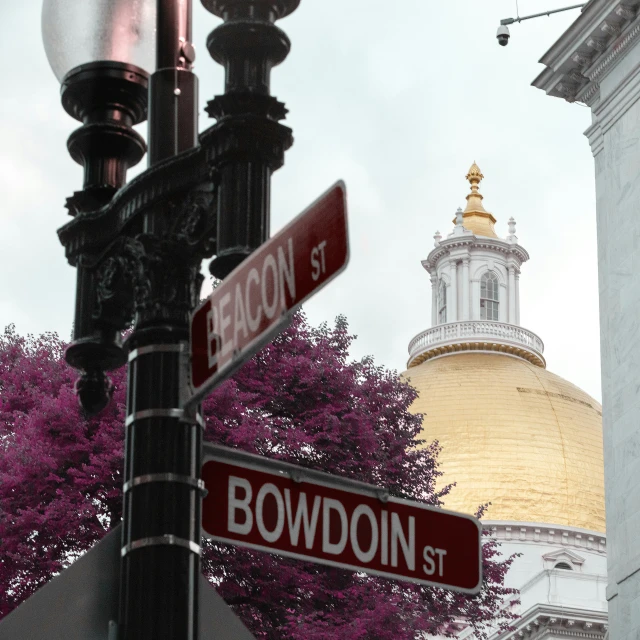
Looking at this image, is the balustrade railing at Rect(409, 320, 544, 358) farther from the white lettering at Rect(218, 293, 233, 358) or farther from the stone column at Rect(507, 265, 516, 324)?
the white lettering at Rect(218, 293, 233, 358)

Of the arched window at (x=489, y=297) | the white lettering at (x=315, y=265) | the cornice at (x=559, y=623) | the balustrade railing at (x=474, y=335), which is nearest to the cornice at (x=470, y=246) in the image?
the arched window at (x=489, y=297)

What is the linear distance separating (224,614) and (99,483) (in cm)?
1932

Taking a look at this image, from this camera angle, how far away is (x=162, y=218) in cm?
668

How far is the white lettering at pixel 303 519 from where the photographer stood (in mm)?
6742

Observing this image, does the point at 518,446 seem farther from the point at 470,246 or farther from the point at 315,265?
the point at 315,265

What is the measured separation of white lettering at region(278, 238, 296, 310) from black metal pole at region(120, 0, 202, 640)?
75 centimetres

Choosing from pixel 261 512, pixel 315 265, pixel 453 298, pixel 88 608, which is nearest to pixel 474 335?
pixel 453 298

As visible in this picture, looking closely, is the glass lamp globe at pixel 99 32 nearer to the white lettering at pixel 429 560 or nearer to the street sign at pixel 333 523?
the street sign at pixel 333 523

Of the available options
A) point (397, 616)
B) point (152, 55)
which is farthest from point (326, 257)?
point (397, 616)

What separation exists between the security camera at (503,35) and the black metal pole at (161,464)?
23016 millimetres

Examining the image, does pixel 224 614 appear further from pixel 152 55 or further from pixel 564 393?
pixel 564 393

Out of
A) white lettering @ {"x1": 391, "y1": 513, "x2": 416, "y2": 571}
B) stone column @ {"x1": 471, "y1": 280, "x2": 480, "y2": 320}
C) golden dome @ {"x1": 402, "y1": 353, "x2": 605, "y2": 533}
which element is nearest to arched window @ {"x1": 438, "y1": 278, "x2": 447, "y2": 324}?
stone column @ {"x1": 471, "y1": 280, "x2": 480, "y2": 320}

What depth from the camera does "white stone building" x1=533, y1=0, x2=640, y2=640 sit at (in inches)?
1009

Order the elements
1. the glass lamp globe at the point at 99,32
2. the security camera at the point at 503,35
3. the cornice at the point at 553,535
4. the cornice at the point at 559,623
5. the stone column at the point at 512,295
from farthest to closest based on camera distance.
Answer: the stone column at the point at 512,295
the cornice at the point at 553,535
the cornice at the point at 559,623
the security camera at the point at 503,35
the glass lamp globe at the point at 99,32
